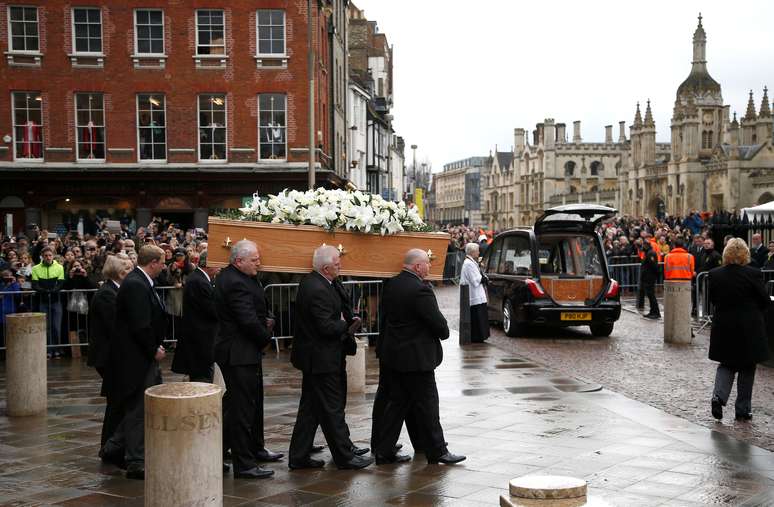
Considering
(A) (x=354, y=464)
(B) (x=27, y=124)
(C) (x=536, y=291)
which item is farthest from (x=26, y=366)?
(B) (x=27, y=124)

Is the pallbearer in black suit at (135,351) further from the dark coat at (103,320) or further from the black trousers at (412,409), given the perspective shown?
the black trousers at (412,409)

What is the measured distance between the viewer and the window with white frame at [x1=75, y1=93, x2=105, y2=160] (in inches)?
1233

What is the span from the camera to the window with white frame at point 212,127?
31672 millimetres

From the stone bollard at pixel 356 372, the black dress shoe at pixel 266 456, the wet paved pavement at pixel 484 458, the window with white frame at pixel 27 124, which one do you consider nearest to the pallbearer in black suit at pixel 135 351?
the wet paved pavement at pixel 484 458

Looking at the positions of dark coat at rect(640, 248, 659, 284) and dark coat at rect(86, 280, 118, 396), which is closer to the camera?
dark coat at rect(86, 280, 118, 396)

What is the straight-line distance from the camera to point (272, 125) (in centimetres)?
3180

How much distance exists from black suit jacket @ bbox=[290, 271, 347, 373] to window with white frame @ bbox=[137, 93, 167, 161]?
25.3 meters

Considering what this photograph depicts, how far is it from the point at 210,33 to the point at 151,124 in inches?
154

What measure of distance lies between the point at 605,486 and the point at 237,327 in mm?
3286

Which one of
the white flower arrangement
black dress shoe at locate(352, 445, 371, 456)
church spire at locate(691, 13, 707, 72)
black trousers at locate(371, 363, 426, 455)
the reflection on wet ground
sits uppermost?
church spire at locate(691, 13, 707, 72)

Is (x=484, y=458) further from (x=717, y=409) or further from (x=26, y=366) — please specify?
(x=26, y=366)

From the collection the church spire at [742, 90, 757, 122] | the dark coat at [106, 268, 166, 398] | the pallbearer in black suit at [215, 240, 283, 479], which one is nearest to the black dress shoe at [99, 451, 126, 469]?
the dark coat at [106, 268, 166, 398]

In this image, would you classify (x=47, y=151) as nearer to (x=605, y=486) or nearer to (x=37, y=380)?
(x=37, y=380)

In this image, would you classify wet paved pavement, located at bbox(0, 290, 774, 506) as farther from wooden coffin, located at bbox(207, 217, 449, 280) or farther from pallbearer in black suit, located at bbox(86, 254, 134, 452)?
wooden coffin, located at bbox(207, 217, 449, 280)
